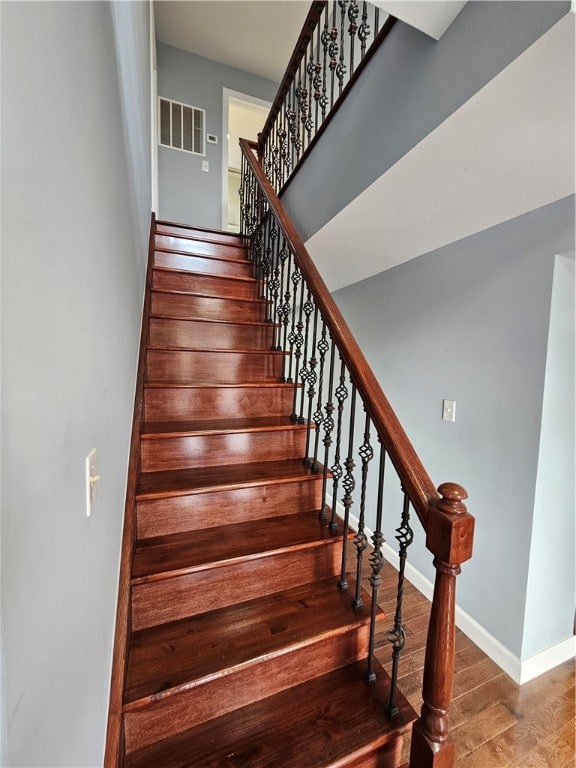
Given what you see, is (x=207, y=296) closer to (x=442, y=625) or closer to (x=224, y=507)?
(x=224, y=507)

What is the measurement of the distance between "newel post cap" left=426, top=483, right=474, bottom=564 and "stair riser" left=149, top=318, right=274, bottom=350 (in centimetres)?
161

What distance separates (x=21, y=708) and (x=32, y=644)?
5 cm

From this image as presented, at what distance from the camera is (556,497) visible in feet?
5.36

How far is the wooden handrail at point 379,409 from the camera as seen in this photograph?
955 mm

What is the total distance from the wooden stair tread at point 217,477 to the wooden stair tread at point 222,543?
18cm

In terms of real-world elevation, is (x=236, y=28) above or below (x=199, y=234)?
above

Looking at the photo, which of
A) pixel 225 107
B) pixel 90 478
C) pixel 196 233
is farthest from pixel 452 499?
pixel 225 107

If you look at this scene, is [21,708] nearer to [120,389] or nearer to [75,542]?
[75,542]

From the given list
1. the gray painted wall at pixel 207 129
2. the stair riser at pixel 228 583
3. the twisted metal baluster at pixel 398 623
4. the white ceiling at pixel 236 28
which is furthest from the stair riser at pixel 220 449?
the white ceiling at pixel 236 28

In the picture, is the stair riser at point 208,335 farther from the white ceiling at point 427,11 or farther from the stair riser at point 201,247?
the white ceiling at point 427,11

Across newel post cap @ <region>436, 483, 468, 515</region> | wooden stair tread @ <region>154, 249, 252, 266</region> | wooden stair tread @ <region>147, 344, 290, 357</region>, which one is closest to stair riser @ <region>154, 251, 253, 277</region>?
wooden stair tread @ <region>154, 249, 252, 266</region>

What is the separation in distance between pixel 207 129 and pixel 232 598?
16.1ft

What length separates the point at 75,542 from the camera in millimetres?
541

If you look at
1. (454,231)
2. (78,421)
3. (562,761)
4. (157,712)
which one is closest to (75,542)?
(78,421)
